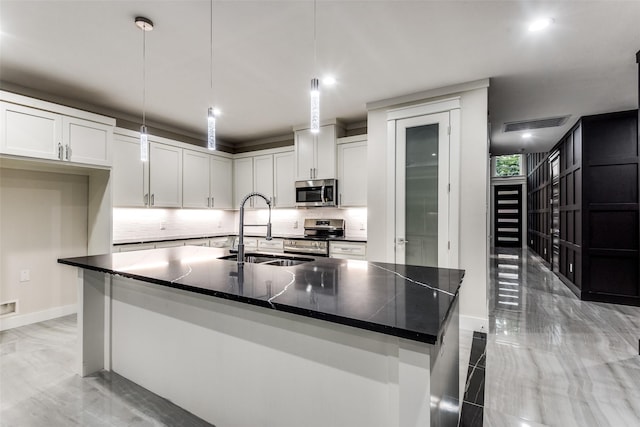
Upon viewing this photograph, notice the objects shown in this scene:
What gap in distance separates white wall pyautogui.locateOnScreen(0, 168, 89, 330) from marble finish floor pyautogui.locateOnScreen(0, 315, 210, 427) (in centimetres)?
95

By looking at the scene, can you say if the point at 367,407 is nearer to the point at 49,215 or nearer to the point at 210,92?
the point at 210,92

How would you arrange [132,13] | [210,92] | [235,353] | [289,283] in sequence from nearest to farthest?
1. [289,283]
2. [235,353]
3. [132,13]
4. [210,92]

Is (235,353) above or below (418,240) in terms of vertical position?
below

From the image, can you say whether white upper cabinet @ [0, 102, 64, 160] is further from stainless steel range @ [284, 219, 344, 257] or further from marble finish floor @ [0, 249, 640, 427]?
stainless steel range @ [284, 219, 344, 257]

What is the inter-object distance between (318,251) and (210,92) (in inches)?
102

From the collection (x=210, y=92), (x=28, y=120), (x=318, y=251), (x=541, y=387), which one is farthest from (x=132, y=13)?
(x=541, y=387)

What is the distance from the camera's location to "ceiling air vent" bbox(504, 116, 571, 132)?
4716mm

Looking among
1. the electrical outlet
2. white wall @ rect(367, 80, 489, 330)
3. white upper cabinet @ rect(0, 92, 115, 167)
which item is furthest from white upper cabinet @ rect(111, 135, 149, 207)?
white wall @ rect(367, 80, 489, 330)

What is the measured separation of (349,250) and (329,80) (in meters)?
2.27

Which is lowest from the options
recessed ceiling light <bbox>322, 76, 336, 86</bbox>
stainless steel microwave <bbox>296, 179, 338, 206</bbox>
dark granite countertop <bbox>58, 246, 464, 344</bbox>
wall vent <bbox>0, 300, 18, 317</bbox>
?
wall vent <bbox>0, 300, 18, 317</bbox>

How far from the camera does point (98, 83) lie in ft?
11.3

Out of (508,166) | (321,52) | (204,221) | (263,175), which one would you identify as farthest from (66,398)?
(508,166)

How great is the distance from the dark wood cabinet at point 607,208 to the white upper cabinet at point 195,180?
5874mm

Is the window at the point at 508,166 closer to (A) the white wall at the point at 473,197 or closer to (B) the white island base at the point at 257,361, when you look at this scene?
(A) the white wall at the point at 473,197
